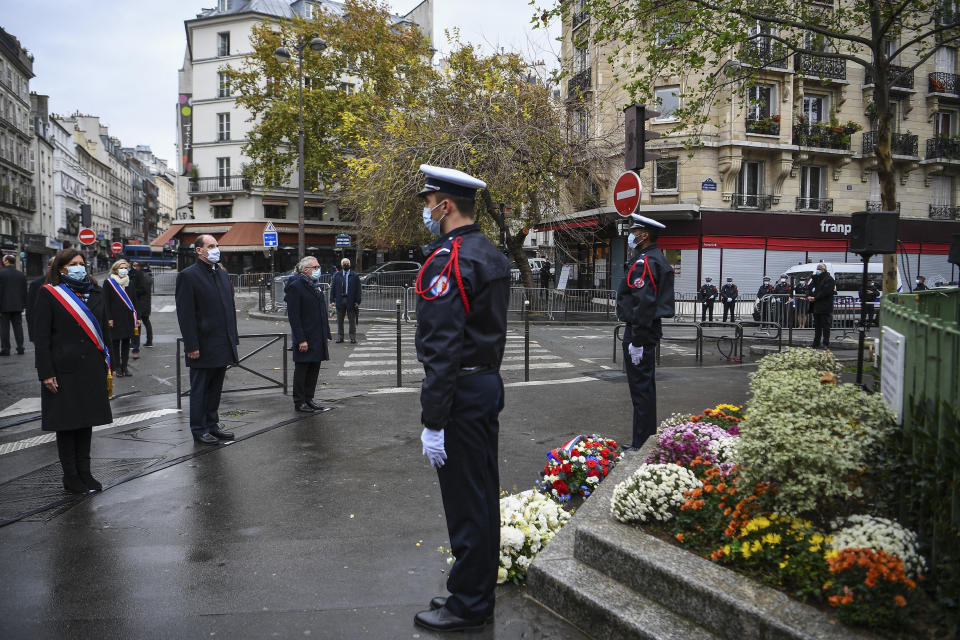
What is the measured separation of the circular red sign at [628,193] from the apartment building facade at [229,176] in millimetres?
41346

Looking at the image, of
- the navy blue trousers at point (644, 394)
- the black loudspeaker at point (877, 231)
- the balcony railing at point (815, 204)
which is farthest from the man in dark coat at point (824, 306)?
the balcony railing at point (815, 204)

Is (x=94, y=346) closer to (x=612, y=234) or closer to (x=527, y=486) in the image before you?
(x=527, y=486)

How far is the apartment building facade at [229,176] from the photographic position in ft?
160

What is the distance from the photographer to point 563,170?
2327 centimetres

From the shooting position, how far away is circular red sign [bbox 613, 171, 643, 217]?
875 centimetres

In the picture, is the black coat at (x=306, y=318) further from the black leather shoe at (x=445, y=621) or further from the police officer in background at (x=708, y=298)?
the police officer in background at (x=708, y=298)

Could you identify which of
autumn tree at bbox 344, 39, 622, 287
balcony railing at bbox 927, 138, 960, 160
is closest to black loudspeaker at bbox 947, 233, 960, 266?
autumn tree at bbox 344, 39, 622, 287

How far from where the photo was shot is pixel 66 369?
17.9 feet

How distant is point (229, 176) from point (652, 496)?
50.2 metres

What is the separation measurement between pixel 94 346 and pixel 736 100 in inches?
1158

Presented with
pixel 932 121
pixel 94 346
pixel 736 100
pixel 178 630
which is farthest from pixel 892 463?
pixel 932 121

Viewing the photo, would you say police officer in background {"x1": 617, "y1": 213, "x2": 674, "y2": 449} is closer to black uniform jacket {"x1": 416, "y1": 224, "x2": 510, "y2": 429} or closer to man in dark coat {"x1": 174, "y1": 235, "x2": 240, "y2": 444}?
black uniform jacket {"x1": 416, "y1": 224, "x2": 510, "y2": 429}

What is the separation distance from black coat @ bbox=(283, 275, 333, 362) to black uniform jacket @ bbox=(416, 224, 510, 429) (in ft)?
17.2

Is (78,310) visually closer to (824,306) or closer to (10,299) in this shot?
(10,299)
